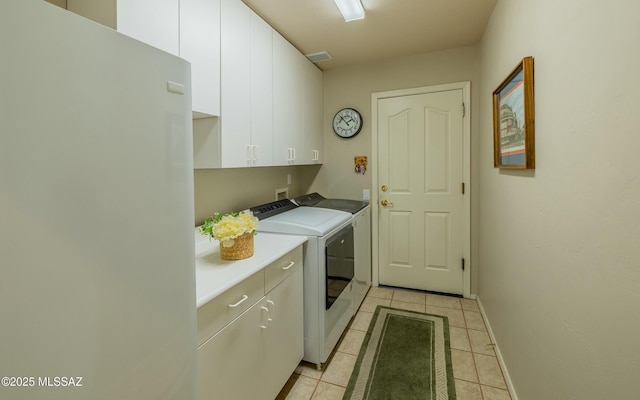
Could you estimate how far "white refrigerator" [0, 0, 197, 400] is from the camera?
0.51 meters

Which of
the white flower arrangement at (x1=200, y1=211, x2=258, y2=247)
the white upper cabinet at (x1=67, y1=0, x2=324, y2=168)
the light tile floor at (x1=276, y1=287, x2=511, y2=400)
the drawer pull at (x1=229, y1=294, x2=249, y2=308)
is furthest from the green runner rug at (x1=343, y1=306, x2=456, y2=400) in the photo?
the white upper cabinet at (x1=67, y1=0, x2=324, y2=168)

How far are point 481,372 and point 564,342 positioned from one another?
1007 mm

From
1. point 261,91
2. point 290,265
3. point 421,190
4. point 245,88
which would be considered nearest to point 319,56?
point 261,91

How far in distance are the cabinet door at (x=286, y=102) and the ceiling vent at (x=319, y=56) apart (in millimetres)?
156

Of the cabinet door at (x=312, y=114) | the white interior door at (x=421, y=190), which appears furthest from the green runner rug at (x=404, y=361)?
the cabinet door at (x=312, y=114)

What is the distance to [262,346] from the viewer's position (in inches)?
58.7

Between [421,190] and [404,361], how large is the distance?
1.62 m

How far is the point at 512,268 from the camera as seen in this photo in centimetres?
176

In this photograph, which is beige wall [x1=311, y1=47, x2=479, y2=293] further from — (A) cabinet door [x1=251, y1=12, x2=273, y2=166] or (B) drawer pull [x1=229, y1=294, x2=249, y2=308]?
(B) drawer pull [x1=229, y1=294, x2=249, y2=308]

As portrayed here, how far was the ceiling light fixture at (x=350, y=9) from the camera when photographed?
6.55 feet

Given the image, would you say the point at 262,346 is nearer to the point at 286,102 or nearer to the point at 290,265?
the point at 290,265

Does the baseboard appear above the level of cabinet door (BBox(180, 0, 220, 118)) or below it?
below

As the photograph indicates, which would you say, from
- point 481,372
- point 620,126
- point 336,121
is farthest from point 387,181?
point 620,126

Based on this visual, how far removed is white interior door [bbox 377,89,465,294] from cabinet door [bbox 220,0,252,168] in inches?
64.5
